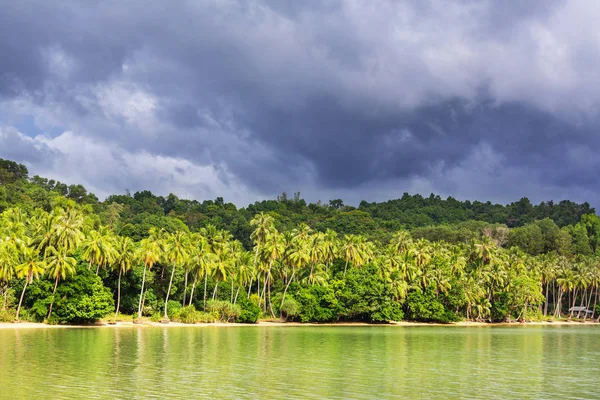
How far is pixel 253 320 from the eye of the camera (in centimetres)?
10625

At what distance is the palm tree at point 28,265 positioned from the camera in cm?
8138

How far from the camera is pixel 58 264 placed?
82312mm

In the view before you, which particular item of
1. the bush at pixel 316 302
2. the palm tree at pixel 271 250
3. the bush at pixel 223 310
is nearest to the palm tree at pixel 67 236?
the bush at pixel 223 310

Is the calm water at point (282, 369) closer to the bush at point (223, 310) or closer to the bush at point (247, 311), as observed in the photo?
the bush at point (223, 310)

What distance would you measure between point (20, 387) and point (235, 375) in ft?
41.9

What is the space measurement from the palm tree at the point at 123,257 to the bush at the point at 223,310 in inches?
590

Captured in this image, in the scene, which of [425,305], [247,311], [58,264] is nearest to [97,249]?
[58,264]

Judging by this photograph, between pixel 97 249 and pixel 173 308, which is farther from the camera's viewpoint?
pixel 173 308

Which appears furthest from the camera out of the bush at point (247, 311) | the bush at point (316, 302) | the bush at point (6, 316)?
the bush at point (316, 302)

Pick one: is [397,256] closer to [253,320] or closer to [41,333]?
[253,320]

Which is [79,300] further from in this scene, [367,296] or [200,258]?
[367,296]

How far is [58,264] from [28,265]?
367 cm

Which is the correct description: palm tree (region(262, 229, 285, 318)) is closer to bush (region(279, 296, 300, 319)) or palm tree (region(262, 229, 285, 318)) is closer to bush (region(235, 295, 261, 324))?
bush (region(279, 296, 300, 319))

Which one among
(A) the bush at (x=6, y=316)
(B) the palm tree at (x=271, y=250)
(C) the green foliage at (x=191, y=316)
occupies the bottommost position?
(A) the bush at (x=6, y=316)
